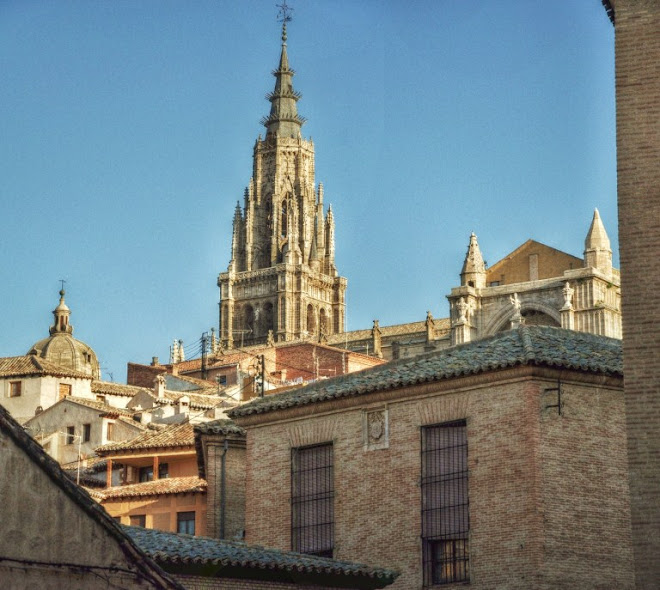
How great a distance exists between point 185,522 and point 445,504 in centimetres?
1217

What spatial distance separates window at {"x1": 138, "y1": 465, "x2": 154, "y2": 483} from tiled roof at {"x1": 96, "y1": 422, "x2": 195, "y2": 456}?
0.78m

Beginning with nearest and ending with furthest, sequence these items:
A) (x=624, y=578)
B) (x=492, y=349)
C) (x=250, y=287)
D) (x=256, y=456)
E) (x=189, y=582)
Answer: (x=189, y=582), (x=624, y=578), (x=492, y=349), (x=256, y=456), (x=250, y=287)

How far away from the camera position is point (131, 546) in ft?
60.8

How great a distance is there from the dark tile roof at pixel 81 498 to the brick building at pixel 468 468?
860cm

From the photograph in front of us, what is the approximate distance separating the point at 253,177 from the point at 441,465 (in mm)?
140524

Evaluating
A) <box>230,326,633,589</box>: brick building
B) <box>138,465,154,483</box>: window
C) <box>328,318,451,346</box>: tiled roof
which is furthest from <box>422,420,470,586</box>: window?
<box>328,318,451,346</box>: tiled roof

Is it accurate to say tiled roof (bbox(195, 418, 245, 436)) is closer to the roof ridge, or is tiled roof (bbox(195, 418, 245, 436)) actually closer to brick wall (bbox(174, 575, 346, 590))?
the roof ridge

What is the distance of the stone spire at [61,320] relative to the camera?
95.2m

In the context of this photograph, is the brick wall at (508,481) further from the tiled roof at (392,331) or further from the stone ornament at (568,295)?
the tiled roof at (392,331)

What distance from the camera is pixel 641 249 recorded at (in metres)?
19.4

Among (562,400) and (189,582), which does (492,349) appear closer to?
→ (562,400)

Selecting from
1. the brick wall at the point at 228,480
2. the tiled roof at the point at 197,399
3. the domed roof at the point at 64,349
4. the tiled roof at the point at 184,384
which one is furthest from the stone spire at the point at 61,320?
the brick wall at the point at 228,480

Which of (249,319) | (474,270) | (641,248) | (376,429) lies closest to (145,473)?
(376,429)

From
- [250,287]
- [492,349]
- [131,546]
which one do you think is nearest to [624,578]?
[492,349]
